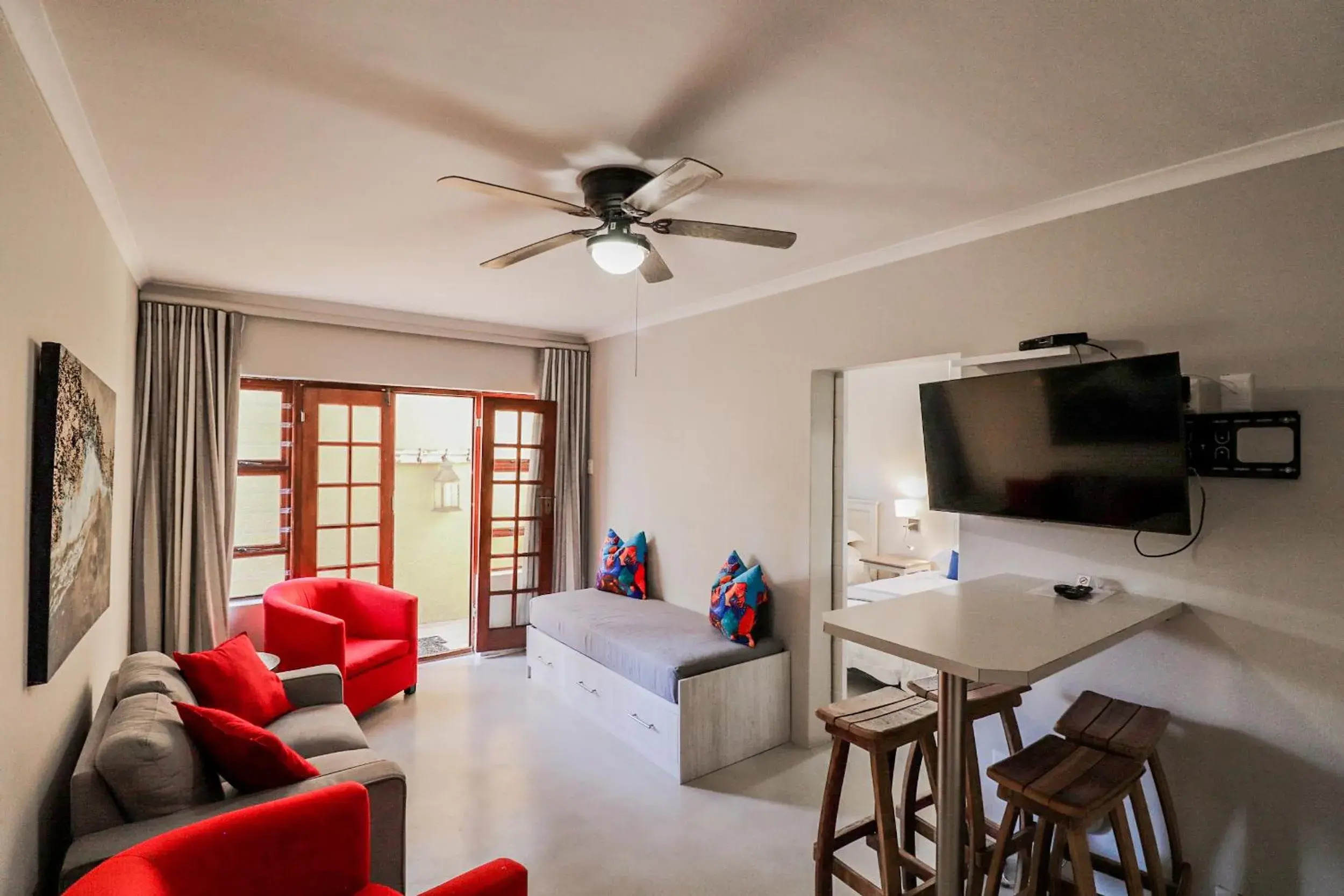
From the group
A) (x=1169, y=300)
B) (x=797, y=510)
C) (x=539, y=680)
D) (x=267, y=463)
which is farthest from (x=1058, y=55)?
(x=267, y=463)

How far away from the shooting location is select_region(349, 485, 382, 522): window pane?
4770 mm

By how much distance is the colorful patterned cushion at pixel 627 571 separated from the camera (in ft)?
14.9

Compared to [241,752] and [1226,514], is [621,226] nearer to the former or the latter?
[241,752]

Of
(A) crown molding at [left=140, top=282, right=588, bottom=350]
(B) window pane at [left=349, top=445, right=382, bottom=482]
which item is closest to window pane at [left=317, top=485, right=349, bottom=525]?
(B) window pane at [left=349, top=445, right=382, bottom=482]

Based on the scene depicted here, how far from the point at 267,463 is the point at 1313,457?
5.30 m

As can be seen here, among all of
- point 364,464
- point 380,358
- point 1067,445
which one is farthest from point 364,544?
point 1067,445

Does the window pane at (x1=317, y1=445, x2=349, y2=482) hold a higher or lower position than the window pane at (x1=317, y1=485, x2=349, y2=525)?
higher

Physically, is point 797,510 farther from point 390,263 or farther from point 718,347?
point 390,263

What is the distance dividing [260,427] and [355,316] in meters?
1.08

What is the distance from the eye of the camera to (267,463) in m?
4.39

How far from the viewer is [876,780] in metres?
1.95

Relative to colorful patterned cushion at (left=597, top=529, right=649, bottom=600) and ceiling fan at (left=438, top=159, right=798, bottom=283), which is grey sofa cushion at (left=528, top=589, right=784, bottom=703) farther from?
ceiling fan at (left=438, top=159, right=798, bottom=283)

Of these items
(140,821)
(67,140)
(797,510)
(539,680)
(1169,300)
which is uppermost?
(67,140)

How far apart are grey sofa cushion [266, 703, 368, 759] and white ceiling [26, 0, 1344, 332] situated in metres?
2.12
